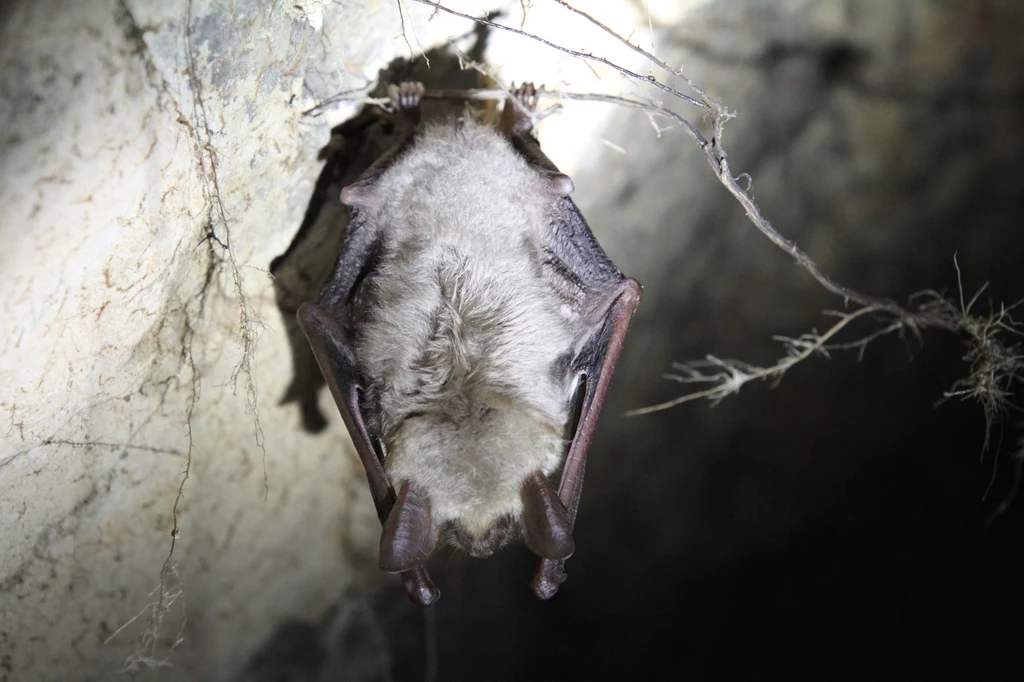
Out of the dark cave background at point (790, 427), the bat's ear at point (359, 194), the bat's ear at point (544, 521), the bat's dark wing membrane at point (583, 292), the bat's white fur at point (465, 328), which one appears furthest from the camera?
the dark cave background at point (790, 427)

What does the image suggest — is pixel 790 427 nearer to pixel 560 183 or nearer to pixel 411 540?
pixel 560 183

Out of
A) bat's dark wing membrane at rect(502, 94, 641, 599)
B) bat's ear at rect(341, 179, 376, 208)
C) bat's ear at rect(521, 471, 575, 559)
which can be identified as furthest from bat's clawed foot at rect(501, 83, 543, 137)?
bat's ear at rect(521, 471, 575, 559)

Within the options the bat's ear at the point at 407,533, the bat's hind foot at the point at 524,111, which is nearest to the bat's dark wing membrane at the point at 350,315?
the bat's ear at the point at 407,533

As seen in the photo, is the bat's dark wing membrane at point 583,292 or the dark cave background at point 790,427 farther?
the dark cave background at point 790,427

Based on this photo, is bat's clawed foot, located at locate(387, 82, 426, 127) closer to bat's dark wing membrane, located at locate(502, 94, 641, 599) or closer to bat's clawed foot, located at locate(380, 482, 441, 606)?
bat's dark wing membrane, located at locate(502, 94, 641, 599)

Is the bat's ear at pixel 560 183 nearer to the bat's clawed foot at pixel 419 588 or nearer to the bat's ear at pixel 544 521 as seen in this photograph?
the bat's ear at pixel 544 521

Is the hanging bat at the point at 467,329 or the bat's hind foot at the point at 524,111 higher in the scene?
the bat's hind foot at the point at 524,111

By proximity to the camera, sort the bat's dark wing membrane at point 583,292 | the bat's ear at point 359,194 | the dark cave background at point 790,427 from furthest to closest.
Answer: the dark cave background at point 790,427 < the bat's dark wing membrane at point 583,292 < the bat's ear at point 359,194

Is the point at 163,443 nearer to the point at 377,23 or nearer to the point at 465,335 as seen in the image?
the point at 465,335
